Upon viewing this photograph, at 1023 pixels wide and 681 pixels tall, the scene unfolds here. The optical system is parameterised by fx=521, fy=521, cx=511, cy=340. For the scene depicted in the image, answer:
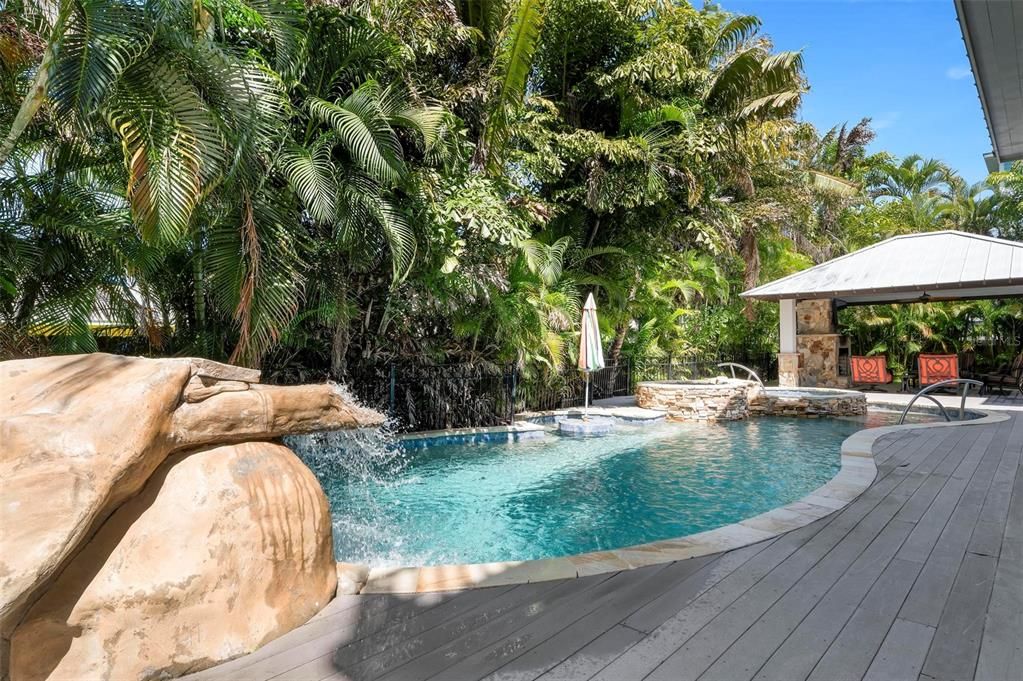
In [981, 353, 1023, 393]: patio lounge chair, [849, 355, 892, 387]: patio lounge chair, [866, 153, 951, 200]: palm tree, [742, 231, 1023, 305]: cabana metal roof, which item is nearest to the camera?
[742, 231, 1023, 305]: cabana metal roof

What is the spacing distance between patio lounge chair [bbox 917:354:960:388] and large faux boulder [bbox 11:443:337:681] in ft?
52.1

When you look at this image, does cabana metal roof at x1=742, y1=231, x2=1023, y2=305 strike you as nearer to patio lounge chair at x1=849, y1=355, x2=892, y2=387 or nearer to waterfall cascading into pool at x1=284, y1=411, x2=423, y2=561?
patio lounge chair at x1=849, y1=355, x2=892, y2=387

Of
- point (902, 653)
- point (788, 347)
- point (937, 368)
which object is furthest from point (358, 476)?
point (937, 368)

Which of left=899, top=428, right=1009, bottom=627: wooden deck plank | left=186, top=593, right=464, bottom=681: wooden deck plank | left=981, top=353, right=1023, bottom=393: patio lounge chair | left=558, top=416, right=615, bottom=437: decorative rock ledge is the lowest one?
left=558, top=416, right=615, bottom=437: decorative rock ledge

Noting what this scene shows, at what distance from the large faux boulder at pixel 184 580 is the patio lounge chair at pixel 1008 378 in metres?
17.0

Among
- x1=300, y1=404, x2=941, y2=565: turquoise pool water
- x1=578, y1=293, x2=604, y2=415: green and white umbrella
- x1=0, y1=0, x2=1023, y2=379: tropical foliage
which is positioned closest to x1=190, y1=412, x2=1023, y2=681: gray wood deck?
x1=300, y1=404, x2=941, y2=565: turquoise pool water

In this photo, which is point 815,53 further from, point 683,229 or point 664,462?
point 664,462

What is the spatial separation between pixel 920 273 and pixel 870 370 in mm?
2879

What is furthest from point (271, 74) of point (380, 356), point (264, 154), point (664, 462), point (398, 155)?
point (664, 462)

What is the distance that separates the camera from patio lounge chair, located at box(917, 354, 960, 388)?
517 inches

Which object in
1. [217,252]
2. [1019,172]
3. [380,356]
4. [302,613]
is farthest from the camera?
[1019,172]

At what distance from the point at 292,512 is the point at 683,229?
1237 centimetres

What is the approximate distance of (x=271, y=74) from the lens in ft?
19.1

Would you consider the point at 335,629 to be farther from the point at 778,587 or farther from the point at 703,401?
the point at 703,401
